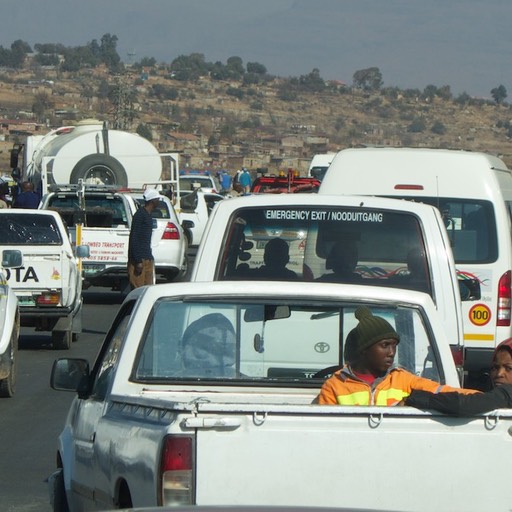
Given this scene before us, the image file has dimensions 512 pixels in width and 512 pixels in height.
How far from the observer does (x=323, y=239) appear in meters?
8.72

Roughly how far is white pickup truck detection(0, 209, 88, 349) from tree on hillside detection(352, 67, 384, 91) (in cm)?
17452

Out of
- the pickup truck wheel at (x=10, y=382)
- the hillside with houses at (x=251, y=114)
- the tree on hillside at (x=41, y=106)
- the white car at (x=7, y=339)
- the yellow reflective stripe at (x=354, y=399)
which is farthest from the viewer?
the tree on hillside at (x=41, y=106)

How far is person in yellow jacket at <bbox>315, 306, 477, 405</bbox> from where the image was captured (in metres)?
5.49

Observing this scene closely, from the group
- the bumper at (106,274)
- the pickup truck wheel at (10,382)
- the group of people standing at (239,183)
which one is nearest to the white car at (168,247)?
the bumper at (106,274)

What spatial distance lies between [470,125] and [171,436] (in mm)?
156401

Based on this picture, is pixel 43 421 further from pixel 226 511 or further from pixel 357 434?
pixel 226 511

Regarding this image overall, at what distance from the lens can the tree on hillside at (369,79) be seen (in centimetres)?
19012

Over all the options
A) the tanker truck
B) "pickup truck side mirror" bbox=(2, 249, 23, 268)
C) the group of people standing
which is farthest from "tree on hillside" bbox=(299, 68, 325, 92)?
"pickup truck side mirror" bbox=(2, 249, 23, 268)

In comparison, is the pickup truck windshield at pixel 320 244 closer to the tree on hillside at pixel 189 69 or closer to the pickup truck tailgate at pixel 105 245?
the pickup truck tailgate at pixel 105 245

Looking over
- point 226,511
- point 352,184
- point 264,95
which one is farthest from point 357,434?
point 264,95

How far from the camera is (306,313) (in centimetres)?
626

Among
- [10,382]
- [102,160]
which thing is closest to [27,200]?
[102,160]

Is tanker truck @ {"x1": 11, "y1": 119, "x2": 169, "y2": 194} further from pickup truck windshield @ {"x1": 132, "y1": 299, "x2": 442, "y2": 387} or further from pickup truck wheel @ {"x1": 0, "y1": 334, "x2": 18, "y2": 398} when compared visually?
pickup truck windshield @ {"x1": 132, "y1": 299, "x2": 442, "y2": 387}

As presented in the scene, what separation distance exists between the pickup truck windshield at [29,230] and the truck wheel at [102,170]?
40.3 feet
